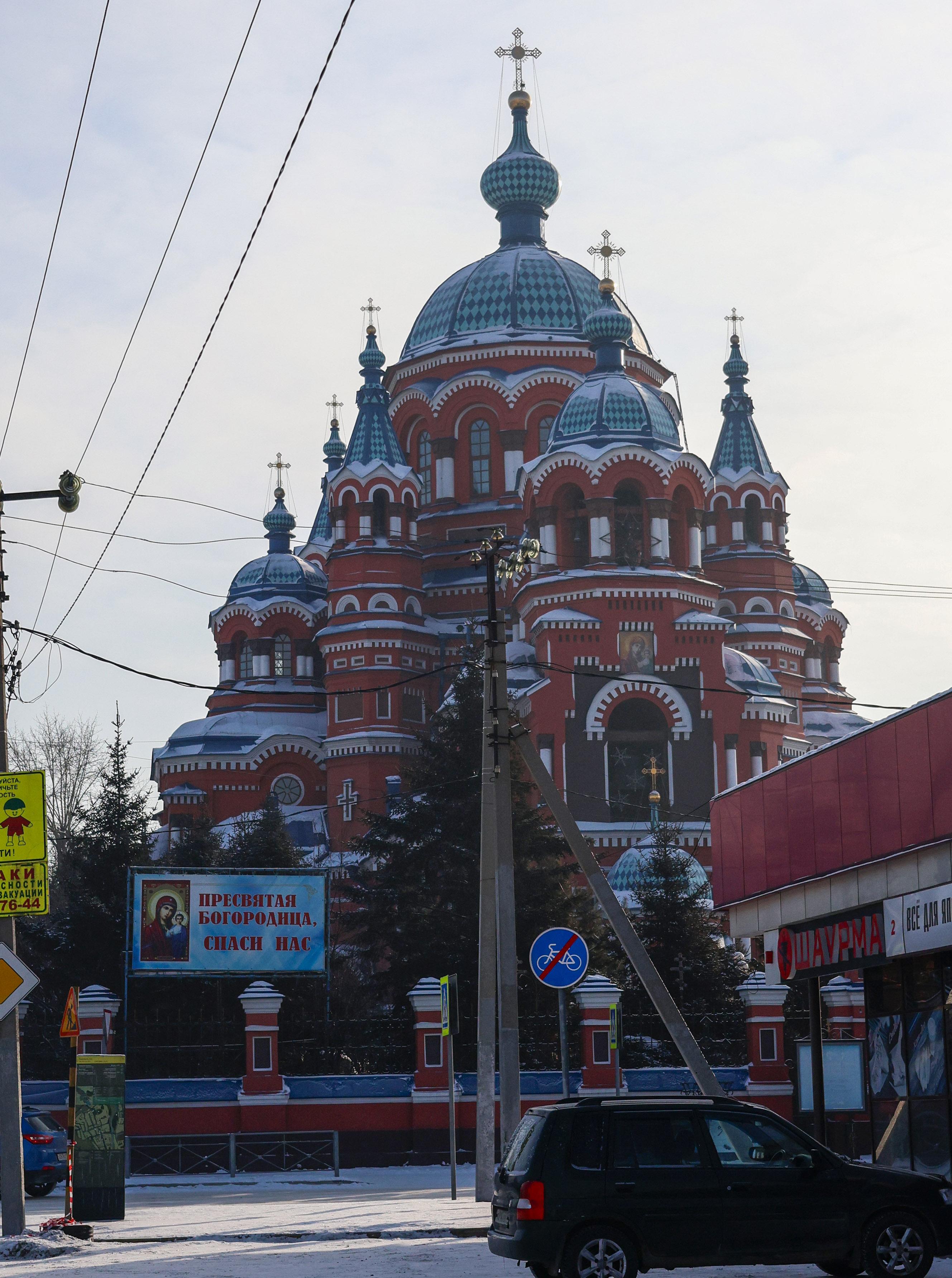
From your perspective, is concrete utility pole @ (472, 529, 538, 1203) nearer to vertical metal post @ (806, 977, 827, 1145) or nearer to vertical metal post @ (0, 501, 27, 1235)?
vertical metal post @ (806, 977, 827, 1145)

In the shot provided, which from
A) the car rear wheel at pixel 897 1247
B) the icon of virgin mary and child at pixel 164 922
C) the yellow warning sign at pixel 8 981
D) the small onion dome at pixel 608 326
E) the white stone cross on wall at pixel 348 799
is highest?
the small onion dome at pixel 608 326

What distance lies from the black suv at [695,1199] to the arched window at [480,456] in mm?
41489

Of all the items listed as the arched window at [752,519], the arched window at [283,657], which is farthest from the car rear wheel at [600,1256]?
the arched window at [283,657]

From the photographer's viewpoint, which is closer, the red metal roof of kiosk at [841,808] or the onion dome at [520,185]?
the red metal roof of kiosk at [841,808]

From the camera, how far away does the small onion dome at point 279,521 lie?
5878cm

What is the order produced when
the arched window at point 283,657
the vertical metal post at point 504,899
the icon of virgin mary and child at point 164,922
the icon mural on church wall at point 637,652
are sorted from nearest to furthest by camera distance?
the vertical metal post at point 504,899 < the icon of virgin mary and child at point 164,922 < the icon mural on church wall at point 637,652 < the arched window at point 283,657

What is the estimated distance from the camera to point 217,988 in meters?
30.7

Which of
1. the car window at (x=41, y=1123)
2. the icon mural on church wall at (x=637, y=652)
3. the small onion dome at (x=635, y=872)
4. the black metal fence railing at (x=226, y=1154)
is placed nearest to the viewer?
the car window at (x=41, y=1123)

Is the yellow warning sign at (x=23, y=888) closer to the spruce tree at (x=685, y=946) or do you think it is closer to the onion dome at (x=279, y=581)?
the spruce tree at (x=685, y=946)

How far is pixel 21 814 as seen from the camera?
1447 centimetres

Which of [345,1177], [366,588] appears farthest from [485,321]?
[345,1177]

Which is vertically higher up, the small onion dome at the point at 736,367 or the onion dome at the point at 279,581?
the small onion dome at the point at 736,367

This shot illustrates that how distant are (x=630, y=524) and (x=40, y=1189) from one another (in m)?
27.4

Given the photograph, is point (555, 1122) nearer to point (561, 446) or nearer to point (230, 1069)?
point (230, 1069)
